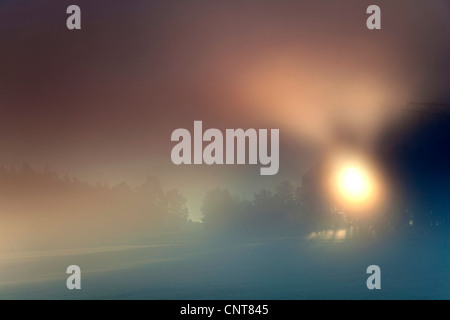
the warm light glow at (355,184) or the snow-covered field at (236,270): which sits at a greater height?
the warm light glow at (355,184)

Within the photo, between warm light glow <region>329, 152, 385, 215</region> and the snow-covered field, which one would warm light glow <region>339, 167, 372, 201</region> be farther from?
the snow-covered field

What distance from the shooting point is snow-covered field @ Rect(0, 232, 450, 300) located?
19.0 ft

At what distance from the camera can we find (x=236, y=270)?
5.90m

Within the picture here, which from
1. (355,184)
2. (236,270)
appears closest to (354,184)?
(355,184)

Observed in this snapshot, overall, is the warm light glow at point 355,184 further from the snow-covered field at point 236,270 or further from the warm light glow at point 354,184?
the snow-covered field at point 236,270

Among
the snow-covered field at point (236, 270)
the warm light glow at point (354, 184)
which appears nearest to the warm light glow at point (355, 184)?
the warm light glow at point (354, 184)

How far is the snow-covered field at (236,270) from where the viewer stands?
19.0 feet

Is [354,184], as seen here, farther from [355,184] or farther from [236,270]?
[236,270]

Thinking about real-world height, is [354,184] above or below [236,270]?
above

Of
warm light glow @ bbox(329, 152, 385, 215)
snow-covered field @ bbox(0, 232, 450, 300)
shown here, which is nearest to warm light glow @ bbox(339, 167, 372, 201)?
warm light glow @ bbox(329, 152, 385, 215)
